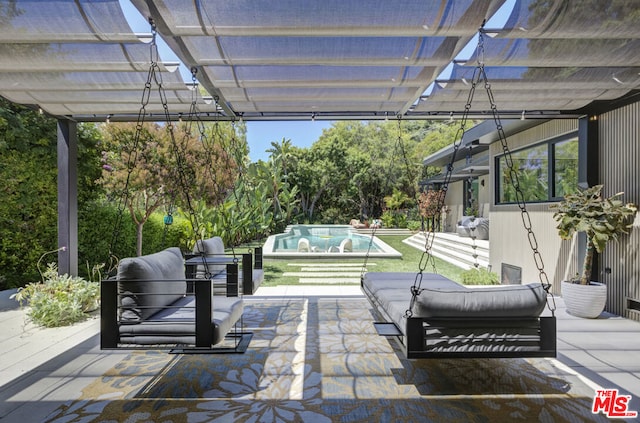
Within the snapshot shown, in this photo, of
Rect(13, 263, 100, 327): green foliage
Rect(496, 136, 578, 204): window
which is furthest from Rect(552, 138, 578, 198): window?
Rect(13, 263, 100, 327): green foliage

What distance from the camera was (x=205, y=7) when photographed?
2.89 metres

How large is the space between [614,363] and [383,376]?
2312 mm

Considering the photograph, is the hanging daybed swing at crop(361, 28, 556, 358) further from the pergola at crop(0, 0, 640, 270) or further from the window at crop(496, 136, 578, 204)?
the window at crop(496, 136, 578, 204)

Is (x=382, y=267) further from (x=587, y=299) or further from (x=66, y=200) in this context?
(x=66, y=200)

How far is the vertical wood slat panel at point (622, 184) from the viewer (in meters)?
4.86

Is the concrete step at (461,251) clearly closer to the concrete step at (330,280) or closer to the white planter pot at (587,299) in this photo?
the concrete step at (330,280)

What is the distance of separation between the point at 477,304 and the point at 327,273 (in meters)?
5.96

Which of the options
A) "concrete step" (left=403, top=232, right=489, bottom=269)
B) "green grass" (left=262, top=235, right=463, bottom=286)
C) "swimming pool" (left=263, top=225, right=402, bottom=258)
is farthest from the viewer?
"swimming pool" (left=263, top=225, right=402, bottom=258)

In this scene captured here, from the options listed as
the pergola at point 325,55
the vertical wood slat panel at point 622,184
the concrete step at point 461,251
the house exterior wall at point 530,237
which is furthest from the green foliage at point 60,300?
the concrete step at point 461,251

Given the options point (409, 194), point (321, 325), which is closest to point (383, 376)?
point (321, 325)

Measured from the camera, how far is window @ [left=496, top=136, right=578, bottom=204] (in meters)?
6.05

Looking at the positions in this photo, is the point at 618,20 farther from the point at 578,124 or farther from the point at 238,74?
the point at 238,74

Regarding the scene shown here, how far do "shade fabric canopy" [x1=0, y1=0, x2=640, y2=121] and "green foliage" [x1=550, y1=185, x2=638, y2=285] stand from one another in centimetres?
138

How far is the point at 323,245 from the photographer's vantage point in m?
14.9
